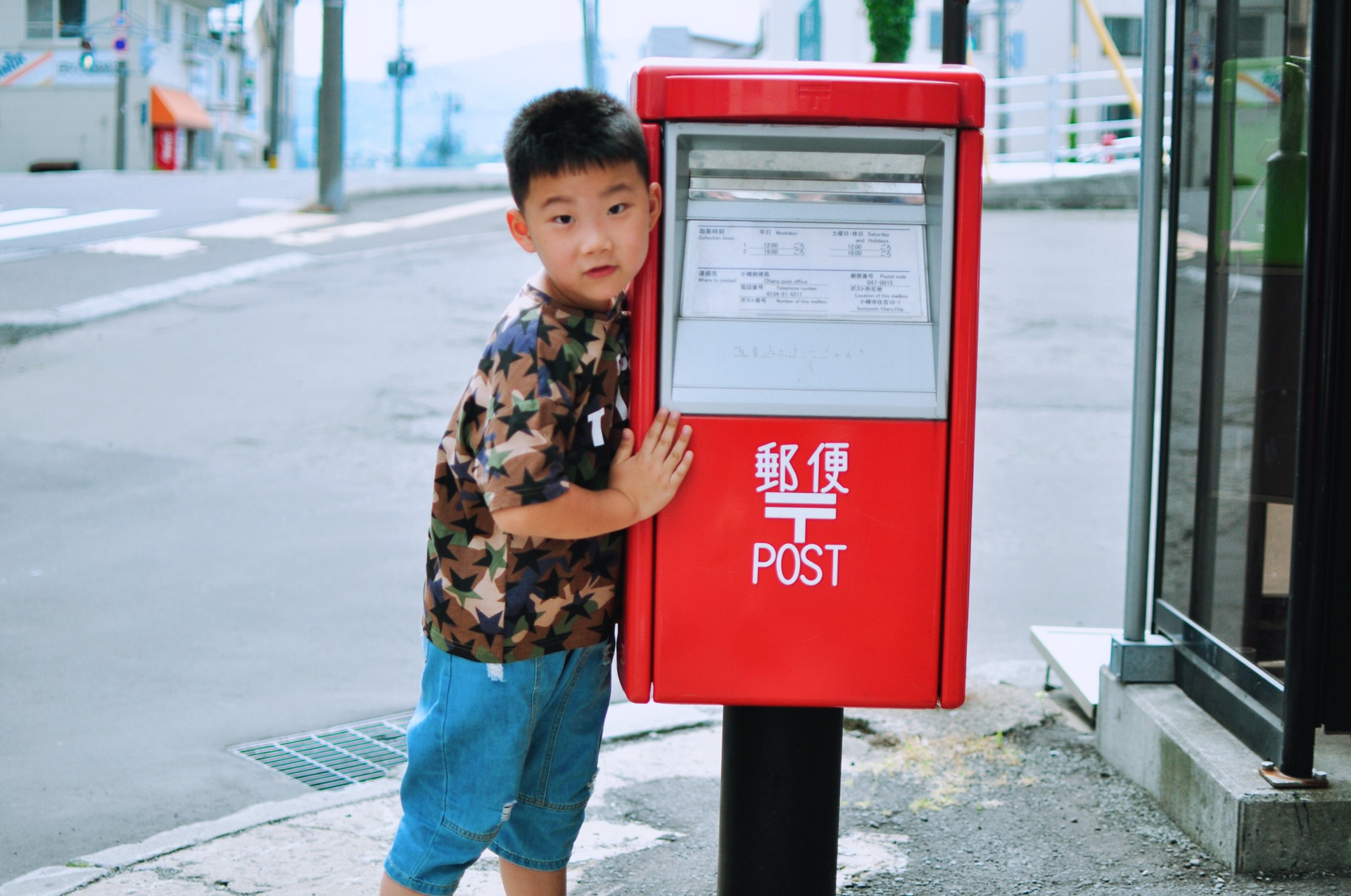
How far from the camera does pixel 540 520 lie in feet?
5.82

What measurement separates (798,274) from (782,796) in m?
0.80

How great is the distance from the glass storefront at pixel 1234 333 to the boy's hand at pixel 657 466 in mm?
1552

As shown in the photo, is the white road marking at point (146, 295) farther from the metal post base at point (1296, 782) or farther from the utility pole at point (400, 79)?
the utility pole at point (400, 79)

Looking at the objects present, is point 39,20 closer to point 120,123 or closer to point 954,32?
point 120,123

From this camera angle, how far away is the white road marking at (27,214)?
1215 cm

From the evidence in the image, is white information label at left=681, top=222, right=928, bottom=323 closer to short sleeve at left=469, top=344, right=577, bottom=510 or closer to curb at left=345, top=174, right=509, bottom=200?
short sleeve at left=469, top=344, right=577, bottom=510

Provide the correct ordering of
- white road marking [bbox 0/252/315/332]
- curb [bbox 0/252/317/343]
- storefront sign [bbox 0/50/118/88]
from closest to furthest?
curb [bbox 0/252/317/343], white road marking [bbox 0/252/315/332], storefront sign [bbox 0/50/118/88]

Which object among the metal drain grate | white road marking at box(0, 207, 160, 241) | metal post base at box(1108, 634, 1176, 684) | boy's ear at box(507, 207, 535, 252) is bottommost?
the metal drain grate

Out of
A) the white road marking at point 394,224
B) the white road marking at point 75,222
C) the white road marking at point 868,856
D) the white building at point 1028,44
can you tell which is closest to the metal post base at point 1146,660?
the white road marking at point 868,856

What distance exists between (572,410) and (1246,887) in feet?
5.72

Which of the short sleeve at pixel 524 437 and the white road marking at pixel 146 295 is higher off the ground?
the white road marking at pixel 146 295

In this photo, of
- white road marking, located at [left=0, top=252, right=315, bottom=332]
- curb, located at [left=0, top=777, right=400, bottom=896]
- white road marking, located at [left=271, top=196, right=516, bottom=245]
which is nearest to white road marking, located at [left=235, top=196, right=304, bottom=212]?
white road marking, located at [left=271, top=196, right=516, bottom=245]

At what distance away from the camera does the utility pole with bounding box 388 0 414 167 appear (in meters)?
39.7

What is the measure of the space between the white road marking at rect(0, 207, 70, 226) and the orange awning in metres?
10.4
